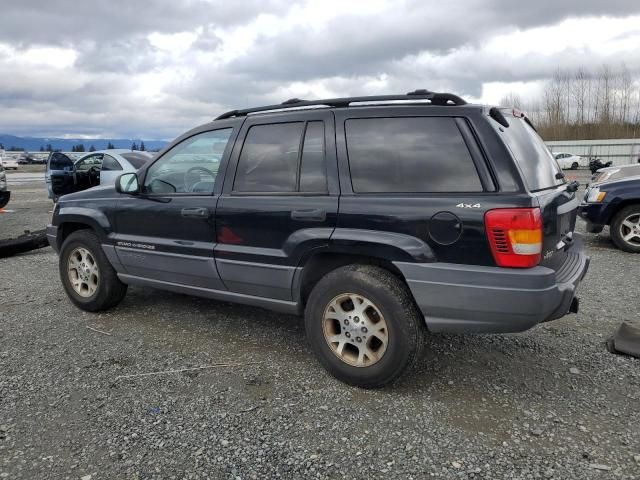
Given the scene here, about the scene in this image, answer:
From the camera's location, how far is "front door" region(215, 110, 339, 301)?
3359 millimetres

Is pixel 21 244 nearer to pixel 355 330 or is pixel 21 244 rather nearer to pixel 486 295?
pixel 355 330

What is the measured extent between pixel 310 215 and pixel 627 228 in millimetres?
6457

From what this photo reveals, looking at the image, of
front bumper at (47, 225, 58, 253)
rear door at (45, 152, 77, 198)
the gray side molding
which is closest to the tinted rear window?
the gray side molding

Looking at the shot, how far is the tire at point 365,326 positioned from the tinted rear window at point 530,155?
1.03 meters

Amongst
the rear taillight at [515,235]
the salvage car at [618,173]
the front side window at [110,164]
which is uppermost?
the front side window at [110,164]

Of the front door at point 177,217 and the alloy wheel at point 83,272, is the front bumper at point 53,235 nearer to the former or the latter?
the alloy wheel at point 83,272

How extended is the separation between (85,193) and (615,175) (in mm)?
7871

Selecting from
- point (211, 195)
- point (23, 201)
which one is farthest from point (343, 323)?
point (23, 201)

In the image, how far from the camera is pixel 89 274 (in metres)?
4.71

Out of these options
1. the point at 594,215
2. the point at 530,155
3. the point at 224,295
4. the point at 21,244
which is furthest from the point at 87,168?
the point at 530,155

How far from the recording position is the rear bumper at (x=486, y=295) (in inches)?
109

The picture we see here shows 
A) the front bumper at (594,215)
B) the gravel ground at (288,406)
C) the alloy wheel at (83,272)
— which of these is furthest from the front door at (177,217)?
the front bumper at (594,215)

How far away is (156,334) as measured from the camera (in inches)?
168

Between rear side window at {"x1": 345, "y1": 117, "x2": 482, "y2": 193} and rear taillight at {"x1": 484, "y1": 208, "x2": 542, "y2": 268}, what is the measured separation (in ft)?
0.76
